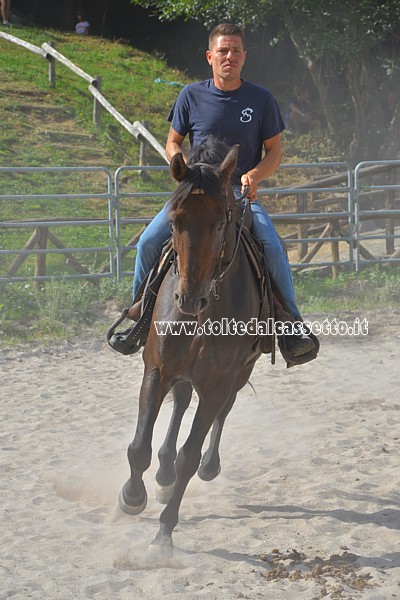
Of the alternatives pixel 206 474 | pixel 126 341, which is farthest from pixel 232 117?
pixel 206 474

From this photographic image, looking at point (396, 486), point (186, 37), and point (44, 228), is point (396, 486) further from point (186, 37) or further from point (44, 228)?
point (186, 37)

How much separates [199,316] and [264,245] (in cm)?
84

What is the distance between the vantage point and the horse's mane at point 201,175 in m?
4.17

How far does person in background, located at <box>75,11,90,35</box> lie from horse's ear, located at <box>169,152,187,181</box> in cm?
2227

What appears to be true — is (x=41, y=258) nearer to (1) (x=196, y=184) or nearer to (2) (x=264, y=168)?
(2) (x=264, y=168)

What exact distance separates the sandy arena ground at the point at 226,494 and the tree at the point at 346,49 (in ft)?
39.5

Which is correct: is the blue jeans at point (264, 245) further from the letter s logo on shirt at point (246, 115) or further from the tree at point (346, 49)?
the tree at point (346, 49)

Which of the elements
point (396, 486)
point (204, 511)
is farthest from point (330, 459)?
point (204, 511)

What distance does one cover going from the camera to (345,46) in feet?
63.2

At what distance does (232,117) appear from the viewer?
5.20 metres

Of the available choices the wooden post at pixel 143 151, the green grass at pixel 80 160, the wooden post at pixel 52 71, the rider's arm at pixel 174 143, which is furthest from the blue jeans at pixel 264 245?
the wooden post at pixel 52 71

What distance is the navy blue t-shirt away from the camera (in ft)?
17.0

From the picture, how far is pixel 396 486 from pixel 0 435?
295 cm

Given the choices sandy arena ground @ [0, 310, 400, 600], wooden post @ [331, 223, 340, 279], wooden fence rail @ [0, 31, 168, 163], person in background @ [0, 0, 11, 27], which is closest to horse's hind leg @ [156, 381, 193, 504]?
sandy arena ground @ [0, 310, 400, 600]
